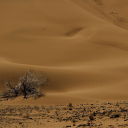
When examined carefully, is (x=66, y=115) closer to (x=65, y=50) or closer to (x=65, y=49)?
(x=65, y=50)

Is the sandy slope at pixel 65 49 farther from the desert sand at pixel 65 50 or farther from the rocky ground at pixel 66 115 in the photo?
the rocky ground at pixel 66 115

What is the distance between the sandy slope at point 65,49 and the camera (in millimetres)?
13354

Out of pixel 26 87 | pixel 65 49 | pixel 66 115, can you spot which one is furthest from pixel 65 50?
pixel 66 115

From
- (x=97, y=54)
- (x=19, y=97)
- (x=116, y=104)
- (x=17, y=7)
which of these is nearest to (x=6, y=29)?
(x=17, y=7)

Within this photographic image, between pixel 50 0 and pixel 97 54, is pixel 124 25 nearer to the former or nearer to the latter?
pixel 50 0

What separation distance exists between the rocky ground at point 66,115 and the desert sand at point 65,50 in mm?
171

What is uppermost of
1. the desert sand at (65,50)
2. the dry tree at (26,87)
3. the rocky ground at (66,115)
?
the desert sand at (65,50)

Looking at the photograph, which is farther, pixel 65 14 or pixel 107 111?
pixel 65 14

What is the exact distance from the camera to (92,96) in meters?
11.9

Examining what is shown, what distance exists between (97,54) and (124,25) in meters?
15.8

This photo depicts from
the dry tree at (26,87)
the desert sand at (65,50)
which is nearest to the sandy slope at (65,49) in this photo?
the desert sand at (65,50)

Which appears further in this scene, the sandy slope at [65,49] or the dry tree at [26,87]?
the sandy slope at [65,49]

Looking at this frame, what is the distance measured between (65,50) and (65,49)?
0.19 m

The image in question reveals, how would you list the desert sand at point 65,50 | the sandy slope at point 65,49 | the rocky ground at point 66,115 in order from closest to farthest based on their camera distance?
the rocky ground at point 66,115, the desert sand at point 65,50, the sandy slope at point 65,49
